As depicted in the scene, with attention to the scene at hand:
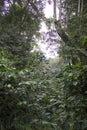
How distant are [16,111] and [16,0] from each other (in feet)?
21.4

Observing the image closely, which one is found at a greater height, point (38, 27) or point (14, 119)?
point (38, 27)

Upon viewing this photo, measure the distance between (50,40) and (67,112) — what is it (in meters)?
6.52

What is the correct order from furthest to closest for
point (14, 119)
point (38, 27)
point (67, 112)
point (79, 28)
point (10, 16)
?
point (38, 27), point (10, 16), point (79, 28), point (14, 119), point (67, 112)

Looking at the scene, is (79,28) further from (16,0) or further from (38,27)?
(16,0)

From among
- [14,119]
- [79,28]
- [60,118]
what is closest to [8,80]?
[14,119]

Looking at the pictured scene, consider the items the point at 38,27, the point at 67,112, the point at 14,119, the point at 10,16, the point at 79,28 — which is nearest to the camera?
the point at 67,112

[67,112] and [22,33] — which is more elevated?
[22,33]

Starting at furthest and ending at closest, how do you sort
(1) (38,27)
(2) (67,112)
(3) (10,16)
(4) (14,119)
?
(1) (38,27)
(3) (10,16)
(4) (14,119)
(2) (67,112)

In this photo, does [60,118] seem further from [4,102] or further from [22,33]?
[22,33]

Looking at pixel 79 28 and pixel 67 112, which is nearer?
pixel 67 112

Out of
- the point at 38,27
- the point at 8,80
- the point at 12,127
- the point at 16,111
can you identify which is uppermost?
the point at 38,27

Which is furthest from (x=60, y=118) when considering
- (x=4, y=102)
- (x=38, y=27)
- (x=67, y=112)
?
(x=38, y=27)

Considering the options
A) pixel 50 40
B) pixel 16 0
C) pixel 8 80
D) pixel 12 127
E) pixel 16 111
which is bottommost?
pixel 12 127

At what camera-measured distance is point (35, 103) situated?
2.58 m
